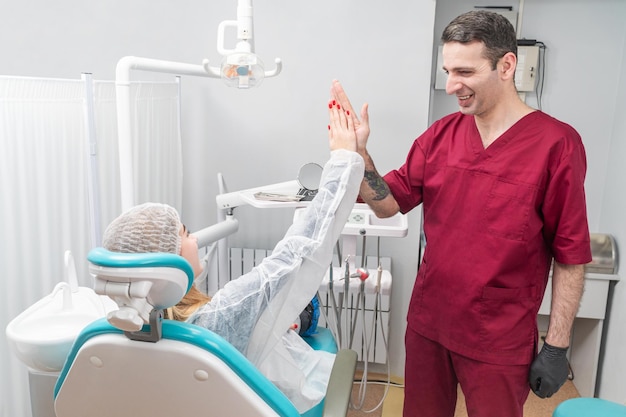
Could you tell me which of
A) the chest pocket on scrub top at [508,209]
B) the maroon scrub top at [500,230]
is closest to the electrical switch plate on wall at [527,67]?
the maroon scrub top at [500,230]

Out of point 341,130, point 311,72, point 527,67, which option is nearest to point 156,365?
point 341,130

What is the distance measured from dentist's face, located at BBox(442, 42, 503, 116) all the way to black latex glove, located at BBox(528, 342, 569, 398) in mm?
691

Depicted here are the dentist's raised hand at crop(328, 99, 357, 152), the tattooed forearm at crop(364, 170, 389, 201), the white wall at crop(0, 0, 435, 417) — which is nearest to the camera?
the dentist's raised hand at crop(328, 99, 357, 152)

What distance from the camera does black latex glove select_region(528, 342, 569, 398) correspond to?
150cm

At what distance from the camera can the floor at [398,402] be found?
255 centimetres

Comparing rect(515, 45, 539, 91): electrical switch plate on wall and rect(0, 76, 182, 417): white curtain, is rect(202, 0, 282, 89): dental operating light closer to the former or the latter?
rect(0, 76, 182, 417): white curtain

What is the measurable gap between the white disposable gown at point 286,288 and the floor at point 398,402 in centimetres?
126

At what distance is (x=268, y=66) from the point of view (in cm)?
262

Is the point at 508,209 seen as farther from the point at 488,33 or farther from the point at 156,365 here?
the point at 156,365

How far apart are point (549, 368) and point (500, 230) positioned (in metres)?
0.39

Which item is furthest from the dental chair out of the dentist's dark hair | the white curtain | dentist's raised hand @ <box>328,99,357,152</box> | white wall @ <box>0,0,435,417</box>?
white wall @ <box>0,0,435,417</box>

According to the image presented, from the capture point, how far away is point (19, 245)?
73.4 inches

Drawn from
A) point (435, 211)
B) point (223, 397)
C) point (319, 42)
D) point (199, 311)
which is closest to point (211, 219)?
point (319, 42)

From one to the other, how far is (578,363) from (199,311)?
7.35 feet
